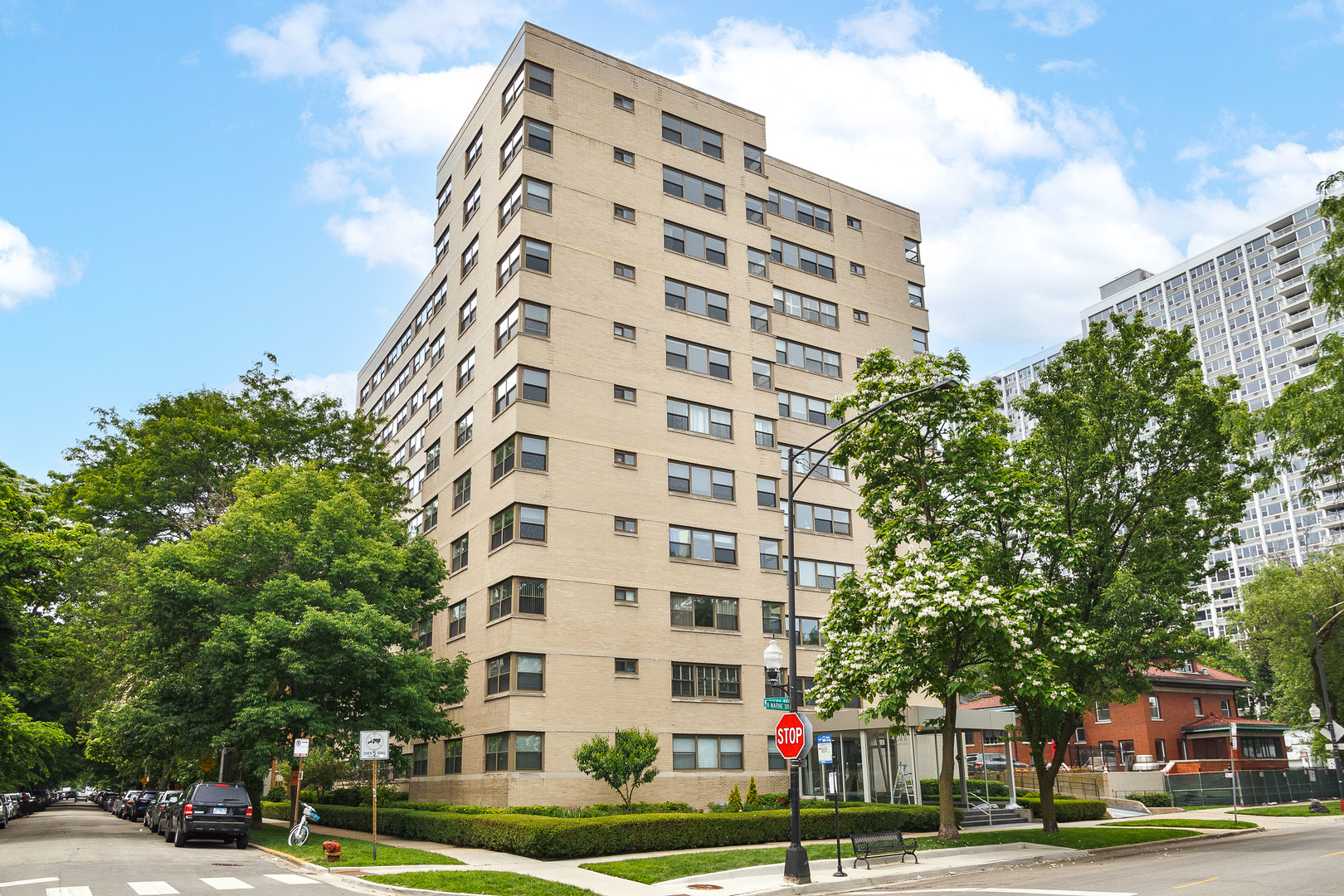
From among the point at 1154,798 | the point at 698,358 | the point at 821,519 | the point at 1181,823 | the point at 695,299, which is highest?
the point at 695,299

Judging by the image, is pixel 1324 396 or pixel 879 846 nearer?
pixel 1324 396

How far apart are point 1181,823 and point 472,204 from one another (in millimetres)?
39024

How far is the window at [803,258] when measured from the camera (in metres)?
47.0

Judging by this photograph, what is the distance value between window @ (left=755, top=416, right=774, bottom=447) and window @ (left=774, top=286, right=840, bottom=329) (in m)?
6.15

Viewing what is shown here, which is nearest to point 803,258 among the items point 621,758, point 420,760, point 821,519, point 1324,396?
point 821,519

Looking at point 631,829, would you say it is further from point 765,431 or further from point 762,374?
point 762,374

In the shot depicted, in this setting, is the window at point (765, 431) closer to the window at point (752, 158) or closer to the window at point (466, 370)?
the window at point (752, 158)

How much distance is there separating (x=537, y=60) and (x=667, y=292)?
1111cm

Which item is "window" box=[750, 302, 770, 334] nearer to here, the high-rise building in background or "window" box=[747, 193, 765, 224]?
"window" box=[747, 193, 765, 224]

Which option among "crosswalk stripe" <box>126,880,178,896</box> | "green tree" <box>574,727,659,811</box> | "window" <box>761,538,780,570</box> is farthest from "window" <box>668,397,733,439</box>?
"crosswalk stripe" <box>126,880,178,896</box>

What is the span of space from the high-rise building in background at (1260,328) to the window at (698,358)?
3939 inches

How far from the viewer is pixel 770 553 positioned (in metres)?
41.3

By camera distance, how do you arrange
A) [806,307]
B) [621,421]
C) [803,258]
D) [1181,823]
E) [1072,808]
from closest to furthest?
[1181,823], [1072,808], [621,421], [806,307], [803,258]

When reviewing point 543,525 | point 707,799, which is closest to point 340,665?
point 543,525
